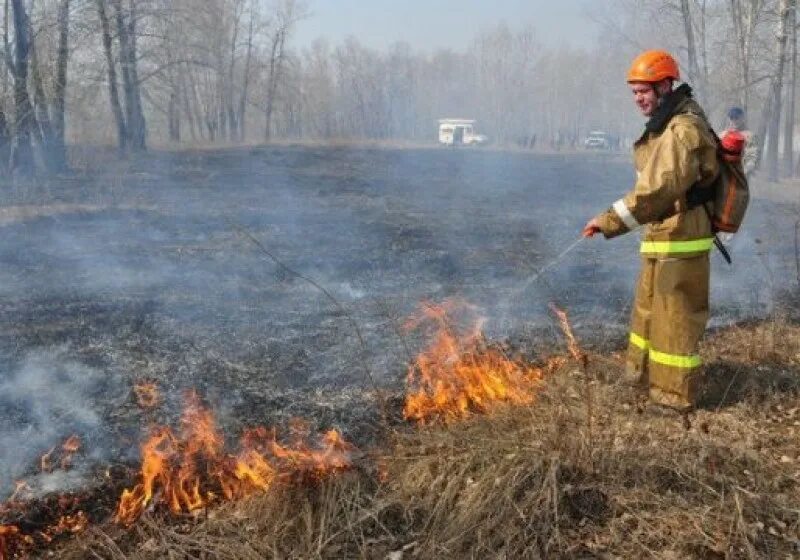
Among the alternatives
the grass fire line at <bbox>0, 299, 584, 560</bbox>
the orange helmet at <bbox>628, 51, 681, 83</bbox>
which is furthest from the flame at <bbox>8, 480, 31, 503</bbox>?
the orange helmet at <bbox>628, 51, 681, 83</bbox>

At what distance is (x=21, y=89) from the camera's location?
43.3 ft

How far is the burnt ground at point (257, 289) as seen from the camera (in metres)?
4.14

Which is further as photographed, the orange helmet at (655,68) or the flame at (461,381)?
the flame at (461,381)

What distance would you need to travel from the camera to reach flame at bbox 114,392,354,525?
116 inches

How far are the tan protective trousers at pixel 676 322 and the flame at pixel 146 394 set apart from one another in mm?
3134

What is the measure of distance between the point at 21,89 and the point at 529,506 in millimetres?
14453

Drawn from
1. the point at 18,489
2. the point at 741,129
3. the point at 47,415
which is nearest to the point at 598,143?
the point at 741,129

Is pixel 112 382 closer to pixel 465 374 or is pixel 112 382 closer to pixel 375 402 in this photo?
pixel 375 402

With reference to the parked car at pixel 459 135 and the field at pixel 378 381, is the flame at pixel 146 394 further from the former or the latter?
the parked car at pixel 459 135

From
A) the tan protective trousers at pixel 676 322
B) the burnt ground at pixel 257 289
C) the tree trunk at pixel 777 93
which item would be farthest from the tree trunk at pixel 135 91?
the tree trunk at pixel 777 93

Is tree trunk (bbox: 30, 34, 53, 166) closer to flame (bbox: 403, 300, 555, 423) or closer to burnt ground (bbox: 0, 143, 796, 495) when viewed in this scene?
burnt ground (bbox: 0, 143, 796, 495)

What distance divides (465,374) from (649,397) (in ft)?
3.74

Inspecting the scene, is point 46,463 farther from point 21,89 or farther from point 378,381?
point 21,89

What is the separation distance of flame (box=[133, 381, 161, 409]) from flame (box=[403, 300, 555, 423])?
5.35 ft
